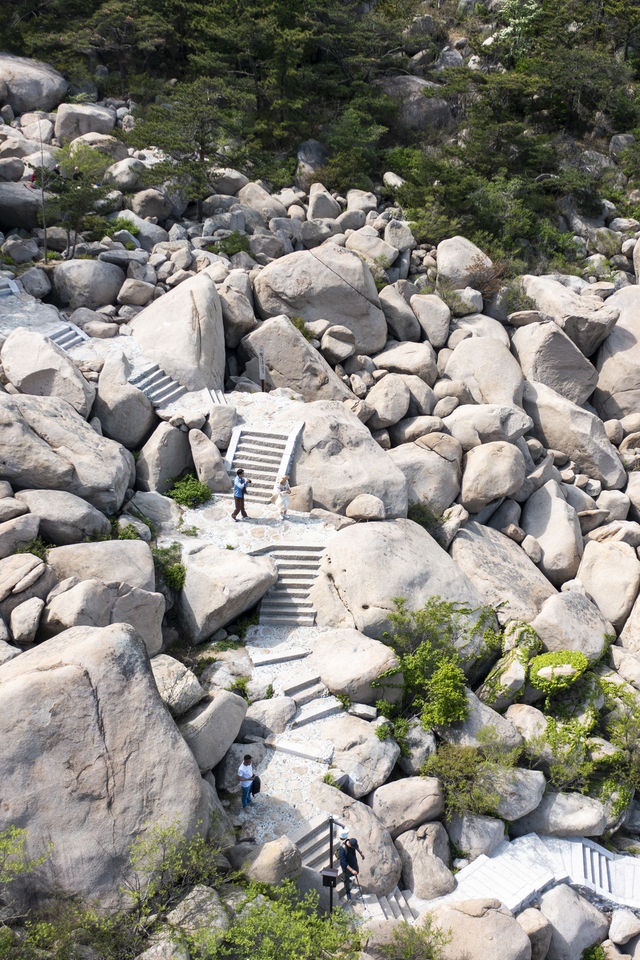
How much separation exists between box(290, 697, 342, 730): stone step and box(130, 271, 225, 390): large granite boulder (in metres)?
11.4

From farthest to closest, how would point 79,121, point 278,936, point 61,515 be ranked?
point 79,121
point 61,515
point 278,936

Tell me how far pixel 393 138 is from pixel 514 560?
29.2 meters

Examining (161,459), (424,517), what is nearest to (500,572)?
(424,517)

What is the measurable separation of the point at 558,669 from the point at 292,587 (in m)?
7.10

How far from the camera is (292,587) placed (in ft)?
61.9

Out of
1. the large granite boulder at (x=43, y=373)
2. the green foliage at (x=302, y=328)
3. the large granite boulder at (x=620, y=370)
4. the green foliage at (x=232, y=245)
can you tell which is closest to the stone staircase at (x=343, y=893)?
the large granite boulder at (x=43, y=373)

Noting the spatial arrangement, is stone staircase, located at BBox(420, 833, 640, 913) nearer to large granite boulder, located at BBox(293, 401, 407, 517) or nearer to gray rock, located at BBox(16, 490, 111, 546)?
large granite boulder, located at BBox(293, 401, 407, 517)

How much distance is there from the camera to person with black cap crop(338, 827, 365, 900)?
13.0 metres

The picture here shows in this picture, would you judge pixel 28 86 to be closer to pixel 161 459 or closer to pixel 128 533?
pixel 161 459

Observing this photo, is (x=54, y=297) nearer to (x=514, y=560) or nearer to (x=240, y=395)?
(x=240, y=395)

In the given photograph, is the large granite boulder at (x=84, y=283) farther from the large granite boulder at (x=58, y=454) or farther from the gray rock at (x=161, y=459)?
the large granite boulder at (x=58, y=454)

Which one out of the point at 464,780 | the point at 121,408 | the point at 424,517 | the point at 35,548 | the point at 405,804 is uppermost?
the point at 35,548

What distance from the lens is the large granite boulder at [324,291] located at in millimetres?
26453

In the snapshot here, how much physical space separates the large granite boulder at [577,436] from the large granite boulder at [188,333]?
1202 cm
